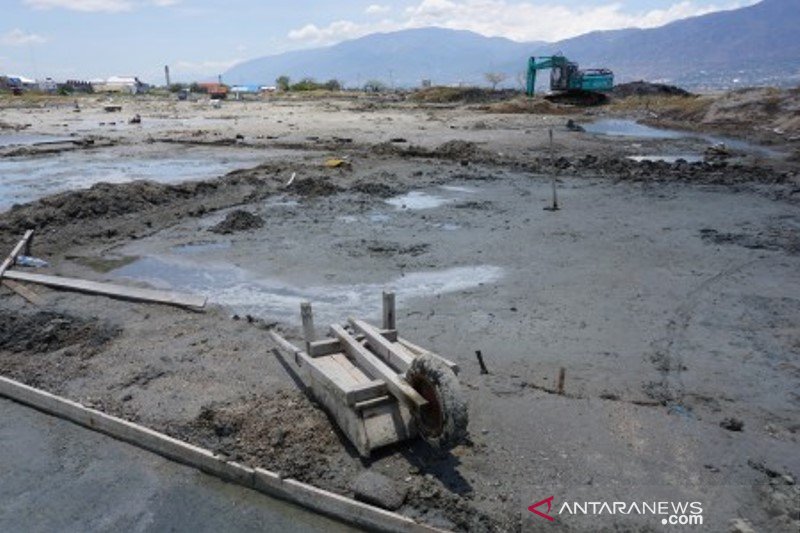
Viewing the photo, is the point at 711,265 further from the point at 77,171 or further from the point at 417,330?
the point at 77,171

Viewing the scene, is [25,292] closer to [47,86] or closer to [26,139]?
[26,139]

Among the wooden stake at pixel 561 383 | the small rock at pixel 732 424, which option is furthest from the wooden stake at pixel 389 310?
the small rock at pixel 732 424

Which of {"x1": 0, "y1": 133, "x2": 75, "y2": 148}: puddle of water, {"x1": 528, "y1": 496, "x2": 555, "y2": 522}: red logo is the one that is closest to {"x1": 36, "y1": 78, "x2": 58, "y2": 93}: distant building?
{"x1": 0, "y1": 133, "x2": 75, "y2": 148}: puddle of water

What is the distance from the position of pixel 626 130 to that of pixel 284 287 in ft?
94.0

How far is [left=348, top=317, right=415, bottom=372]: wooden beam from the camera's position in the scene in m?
5.16

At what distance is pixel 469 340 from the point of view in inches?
279

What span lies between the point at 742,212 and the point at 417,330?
31.2 ft

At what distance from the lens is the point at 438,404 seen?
174 inches

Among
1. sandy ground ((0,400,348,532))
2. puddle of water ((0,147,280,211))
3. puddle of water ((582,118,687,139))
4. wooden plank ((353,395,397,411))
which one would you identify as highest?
wooden plank ((353,395,397,411))

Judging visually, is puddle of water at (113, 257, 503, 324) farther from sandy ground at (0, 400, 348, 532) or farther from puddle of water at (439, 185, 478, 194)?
puddle of water at (439, 185, 478, 194)

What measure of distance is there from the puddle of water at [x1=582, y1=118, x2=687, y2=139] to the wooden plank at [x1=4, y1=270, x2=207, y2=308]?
25.7 meters

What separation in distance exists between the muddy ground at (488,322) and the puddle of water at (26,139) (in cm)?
1595

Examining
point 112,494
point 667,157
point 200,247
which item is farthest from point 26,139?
point 112,494

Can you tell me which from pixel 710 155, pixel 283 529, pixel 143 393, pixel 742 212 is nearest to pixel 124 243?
pixel 143 393
